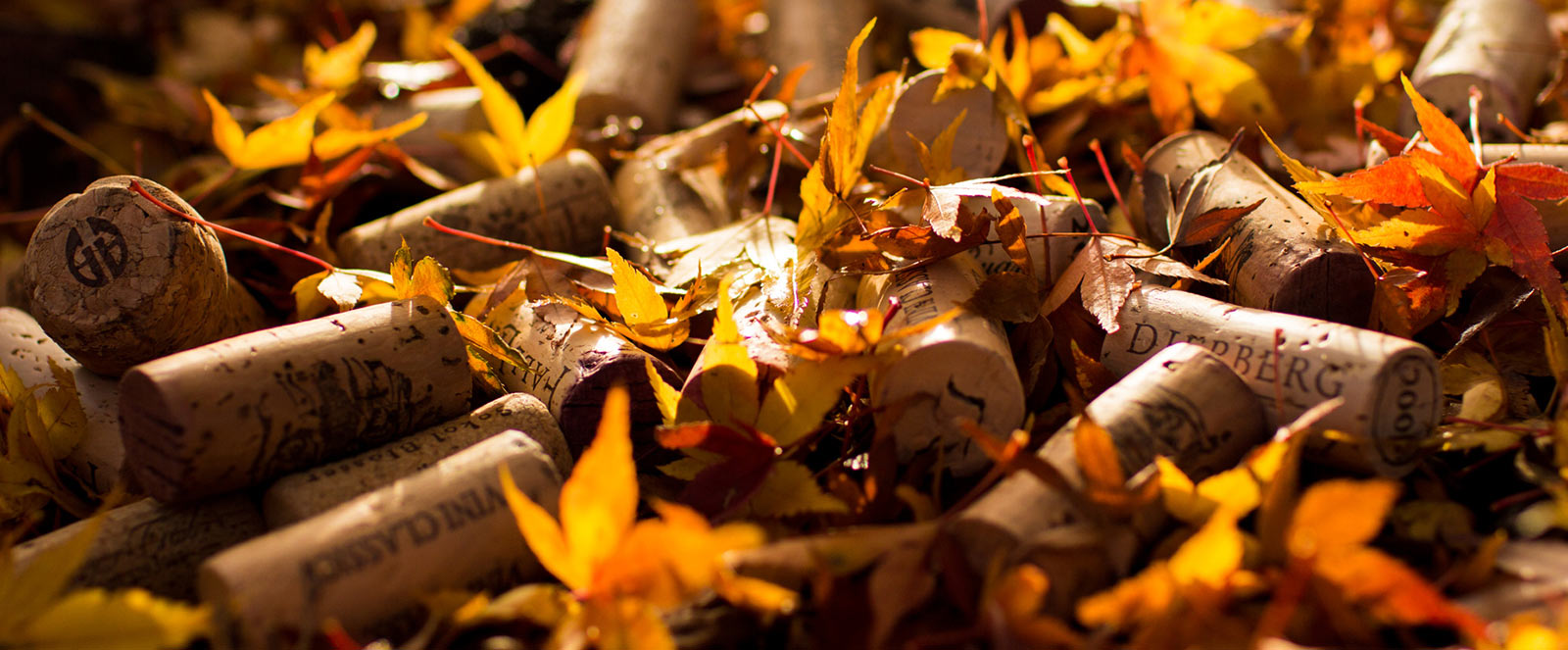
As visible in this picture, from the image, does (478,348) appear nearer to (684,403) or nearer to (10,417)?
(684,403)

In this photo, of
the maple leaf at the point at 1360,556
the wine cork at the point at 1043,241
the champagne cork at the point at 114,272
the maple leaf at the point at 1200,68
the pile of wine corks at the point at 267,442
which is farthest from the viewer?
the maple leaf at the point at 1200,68

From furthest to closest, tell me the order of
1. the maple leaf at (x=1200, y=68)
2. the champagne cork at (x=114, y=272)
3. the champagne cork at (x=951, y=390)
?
the maple leaf at (x=1200, y=68) < the champagne cork at (x=114, y=272) < the champagne cork at (x=951, y=390)

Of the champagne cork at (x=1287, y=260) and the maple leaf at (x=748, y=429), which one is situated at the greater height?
the champagne cork at (x=1287, y=260)

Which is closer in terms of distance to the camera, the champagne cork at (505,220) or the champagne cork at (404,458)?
the champagne cork at (404,458)

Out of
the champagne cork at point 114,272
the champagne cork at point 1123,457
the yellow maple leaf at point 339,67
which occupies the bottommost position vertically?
the champagne cork at point 1123,457

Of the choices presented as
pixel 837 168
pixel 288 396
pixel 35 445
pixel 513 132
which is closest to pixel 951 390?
pixel 837 168

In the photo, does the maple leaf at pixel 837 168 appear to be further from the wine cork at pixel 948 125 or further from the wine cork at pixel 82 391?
the wine cork at pixel 82 391

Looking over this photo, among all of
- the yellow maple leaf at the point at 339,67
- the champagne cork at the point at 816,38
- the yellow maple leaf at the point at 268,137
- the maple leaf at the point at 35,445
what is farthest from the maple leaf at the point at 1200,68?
the maple leaf at the point at 35,445

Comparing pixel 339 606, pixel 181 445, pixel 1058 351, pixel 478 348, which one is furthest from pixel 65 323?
pixel 1058 351
